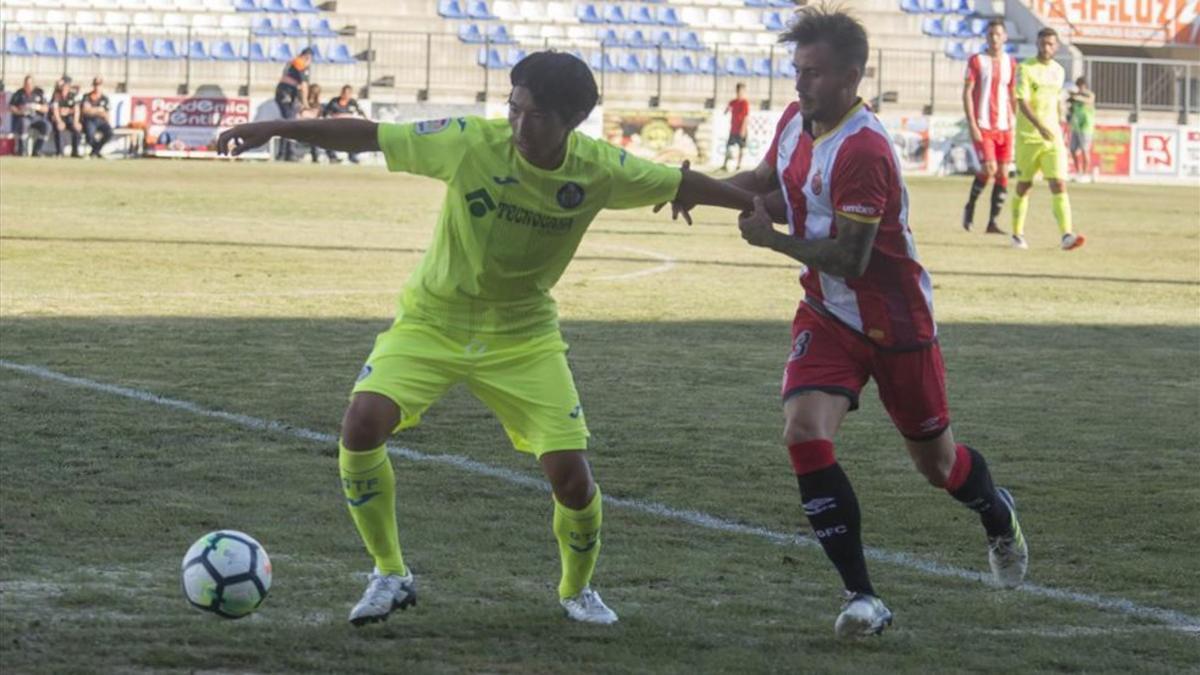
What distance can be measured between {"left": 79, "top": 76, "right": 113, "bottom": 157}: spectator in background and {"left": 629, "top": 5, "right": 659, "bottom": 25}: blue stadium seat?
13.7 m

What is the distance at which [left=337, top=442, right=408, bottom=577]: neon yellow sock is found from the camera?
5434 mm

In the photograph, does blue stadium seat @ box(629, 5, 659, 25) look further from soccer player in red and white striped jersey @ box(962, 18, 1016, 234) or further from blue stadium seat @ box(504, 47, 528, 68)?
soccer player in red and white striped jersey @ box(962, 18, 1016, 234)

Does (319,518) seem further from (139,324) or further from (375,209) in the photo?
(375,209)

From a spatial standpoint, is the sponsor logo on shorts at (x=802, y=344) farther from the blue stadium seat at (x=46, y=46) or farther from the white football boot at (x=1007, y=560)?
the blue stadium seat at (x=46, y=46)

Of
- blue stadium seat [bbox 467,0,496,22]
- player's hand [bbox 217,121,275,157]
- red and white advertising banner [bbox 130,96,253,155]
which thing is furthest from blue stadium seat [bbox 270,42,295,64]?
player's hand [bbox 217,121,275,157]

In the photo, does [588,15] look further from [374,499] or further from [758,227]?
[374,499]

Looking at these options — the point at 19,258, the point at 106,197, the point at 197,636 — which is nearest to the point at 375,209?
the point at 106,197

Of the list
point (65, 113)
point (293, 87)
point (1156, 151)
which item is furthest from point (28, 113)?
point (1156, 151)

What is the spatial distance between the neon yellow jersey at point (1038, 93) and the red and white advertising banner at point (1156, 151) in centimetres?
2489

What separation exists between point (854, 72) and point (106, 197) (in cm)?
1966

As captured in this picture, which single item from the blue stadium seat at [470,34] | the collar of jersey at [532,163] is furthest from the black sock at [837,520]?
the blue stadium seat at [470,34]

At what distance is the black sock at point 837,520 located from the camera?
5449 mm

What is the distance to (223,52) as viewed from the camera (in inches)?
1631

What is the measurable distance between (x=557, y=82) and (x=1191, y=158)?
4158 centimetres
